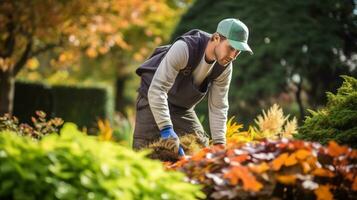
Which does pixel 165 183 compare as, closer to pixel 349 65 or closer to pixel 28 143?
pixel 28 143

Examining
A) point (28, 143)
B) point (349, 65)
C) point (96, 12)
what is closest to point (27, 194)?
point (28, 143)

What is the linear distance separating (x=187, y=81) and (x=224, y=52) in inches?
18.2

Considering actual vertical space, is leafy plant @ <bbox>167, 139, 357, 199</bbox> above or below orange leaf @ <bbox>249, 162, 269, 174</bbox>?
below

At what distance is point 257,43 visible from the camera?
10688 millimetres

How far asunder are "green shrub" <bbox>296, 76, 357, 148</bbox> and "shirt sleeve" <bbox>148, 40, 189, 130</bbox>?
0.94 m

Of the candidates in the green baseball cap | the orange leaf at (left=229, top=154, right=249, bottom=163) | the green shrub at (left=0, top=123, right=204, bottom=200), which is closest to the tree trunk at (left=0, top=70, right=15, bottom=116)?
the green baseball cap

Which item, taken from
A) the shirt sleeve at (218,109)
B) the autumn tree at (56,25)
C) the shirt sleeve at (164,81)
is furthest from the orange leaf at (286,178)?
the autumn tree at (56,25)

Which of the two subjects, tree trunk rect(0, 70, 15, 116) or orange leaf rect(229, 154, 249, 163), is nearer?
orange leaf rect(229, 154, 249, 163)

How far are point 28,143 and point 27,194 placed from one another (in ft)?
0.77

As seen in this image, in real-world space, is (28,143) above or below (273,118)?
above

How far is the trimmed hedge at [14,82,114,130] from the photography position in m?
13.6

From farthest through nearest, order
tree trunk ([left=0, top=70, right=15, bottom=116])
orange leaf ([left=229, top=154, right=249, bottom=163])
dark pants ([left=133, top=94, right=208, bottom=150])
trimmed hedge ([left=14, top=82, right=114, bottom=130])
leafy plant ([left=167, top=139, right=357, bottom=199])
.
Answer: trimmed hedge ([left=14, top=82, right=114, bottom=130]), tree trunk ([left=0, top=70, right=15, bottom=116]), dark pants ([left=133, top=94, right=208, bottom=150]), orange leaf ([left=229, top=154, right=249, bottom=163]), leafy plant ([left=167, top=139, right=357, bottom=199])

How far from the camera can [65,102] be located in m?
Result: 14.4

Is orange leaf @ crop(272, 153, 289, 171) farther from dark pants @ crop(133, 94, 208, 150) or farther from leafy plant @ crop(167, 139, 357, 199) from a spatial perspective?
dark pants @ crop(133, 94, 208, 150)
